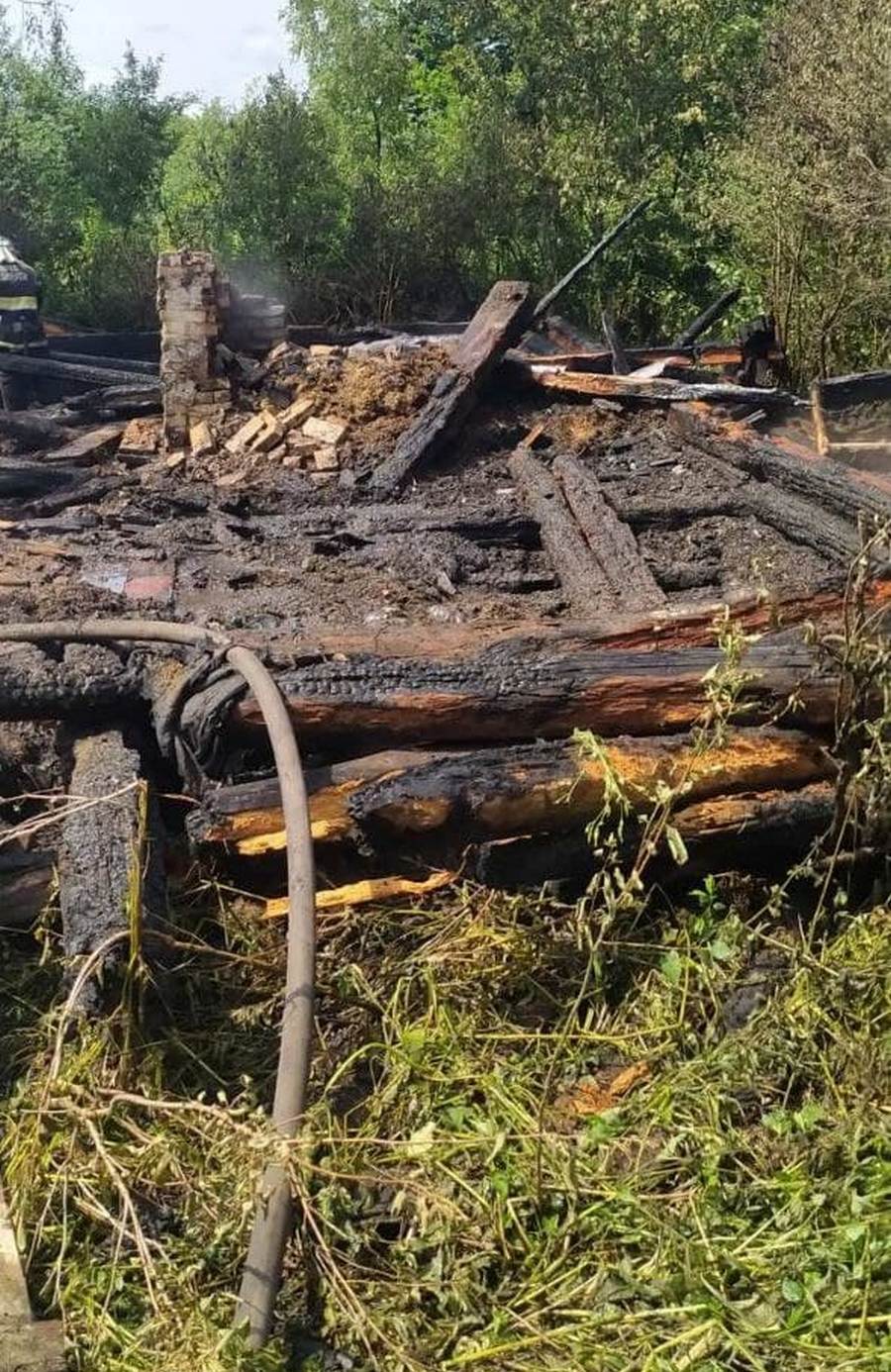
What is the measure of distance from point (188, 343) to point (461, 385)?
2229mm

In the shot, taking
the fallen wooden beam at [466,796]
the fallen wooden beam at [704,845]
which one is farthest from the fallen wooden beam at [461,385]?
the fallen wooden beam at [704,845]

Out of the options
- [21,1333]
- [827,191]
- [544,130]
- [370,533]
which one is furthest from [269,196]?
[21,1333]

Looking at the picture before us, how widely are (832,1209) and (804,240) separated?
13308 mm

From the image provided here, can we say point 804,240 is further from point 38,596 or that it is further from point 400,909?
point 400,909

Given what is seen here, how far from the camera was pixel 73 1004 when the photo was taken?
357 centimetres

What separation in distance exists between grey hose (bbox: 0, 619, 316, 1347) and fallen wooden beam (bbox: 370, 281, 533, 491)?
440 centimetres

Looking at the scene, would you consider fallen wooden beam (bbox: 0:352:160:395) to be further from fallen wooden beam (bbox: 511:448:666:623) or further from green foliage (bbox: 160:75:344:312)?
green foliage (bbox: 160:75:344:312)

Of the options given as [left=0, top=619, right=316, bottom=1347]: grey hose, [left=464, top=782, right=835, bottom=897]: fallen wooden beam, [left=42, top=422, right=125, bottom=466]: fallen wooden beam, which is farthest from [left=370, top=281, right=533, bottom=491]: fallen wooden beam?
[left=464, top=782, right=835, bottom=897]: fallen wooden beam

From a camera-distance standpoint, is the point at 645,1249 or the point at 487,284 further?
the point at 487,284

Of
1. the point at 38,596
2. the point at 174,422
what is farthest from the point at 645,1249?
the point at 174,422

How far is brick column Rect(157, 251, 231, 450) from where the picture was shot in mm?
10359

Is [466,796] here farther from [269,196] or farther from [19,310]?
[269,196]

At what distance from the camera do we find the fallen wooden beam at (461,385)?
9.22 metres

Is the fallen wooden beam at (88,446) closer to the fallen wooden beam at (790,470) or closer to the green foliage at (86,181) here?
the fallen wooden beam at (790,470)
